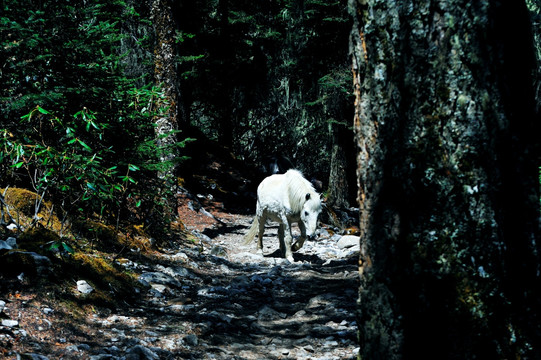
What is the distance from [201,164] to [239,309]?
48.8 feet

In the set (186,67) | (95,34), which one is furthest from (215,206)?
(95,34)

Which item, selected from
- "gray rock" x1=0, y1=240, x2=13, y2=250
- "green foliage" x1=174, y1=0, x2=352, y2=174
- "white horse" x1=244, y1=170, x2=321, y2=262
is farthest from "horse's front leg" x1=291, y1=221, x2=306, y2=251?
A: "green foliage" x1=174, y1=0, x2=352, y2=174

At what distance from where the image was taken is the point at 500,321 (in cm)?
193

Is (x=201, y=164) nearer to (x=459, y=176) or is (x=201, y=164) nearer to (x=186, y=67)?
(x=186, y=67)

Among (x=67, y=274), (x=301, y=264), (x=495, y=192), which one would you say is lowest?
(x=301, y=264)

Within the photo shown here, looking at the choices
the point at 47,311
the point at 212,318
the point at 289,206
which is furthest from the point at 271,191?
the point at 47,311

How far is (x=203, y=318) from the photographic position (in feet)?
15.2

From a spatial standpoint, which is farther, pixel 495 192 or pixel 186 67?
pixel 186 67

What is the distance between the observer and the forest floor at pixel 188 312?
11.4ft

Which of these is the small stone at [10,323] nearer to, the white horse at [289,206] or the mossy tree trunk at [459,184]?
the mossy tree trunk at [459,184]

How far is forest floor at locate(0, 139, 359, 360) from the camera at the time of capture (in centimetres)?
348

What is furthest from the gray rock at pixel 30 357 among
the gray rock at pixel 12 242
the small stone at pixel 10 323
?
the gray rock at pixel 12 242

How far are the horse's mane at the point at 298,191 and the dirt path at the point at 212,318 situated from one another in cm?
124

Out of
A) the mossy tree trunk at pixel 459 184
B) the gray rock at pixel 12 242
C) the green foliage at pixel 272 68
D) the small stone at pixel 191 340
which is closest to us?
the mossy tree trunk at pixel 459 184
